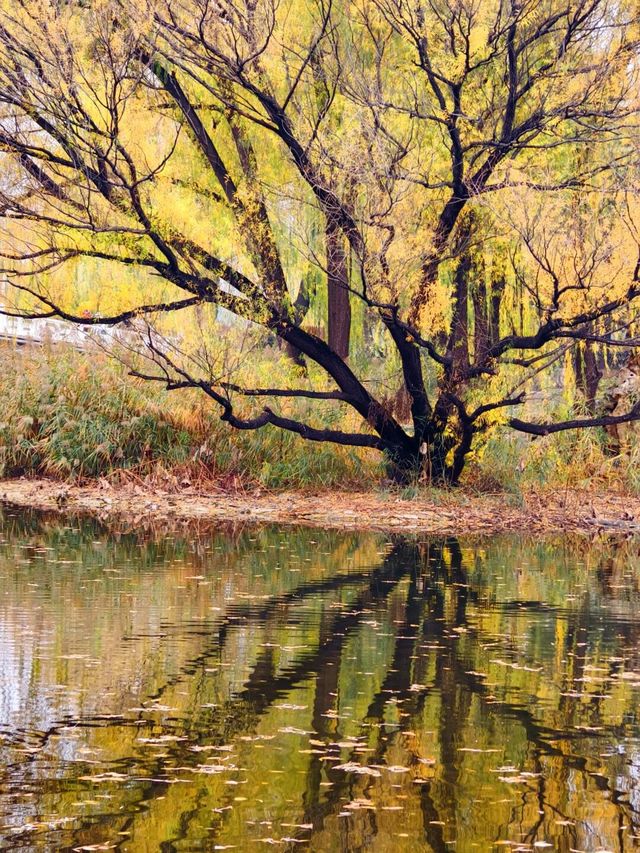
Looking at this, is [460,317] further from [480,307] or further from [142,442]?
[142,442]

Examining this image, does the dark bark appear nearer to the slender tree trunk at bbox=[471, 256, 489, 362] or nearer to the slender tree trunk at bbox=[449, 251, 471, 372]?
the slender tree trunk at bbox=[471, 256, 489, 362]

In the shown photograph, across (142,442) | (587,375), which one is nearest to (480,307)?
(587,375)

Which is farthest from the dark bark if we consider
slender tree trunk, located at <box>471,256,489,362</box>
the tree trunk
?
the tree trunk

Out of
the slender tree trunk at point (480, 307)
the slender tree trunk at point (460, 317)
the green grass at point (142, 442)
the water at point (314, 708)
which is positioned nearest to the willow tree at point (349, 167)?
the slender tree trunk at point (460, 317)

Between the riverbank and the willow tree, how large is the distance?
1.02 metres

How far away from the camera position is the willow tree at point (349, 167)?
16.6 meters

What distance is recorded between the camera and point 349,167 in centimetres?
1650

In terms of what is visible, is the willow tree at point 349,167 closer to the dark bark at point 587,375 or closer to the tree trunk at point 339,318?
the dark bark at point 587,375

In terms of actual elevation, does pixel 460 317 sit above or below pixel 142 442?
above

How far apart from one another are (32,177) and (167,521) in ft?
16.6

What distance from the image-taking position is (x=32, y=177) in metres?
17.8

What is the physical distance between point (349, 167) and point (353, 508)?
444 cm

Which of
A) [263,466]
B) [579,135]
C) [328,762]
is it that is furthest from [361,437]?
[328,762]

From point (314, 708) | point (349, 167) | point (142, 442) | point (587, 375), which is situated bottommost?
point (314, 708)
